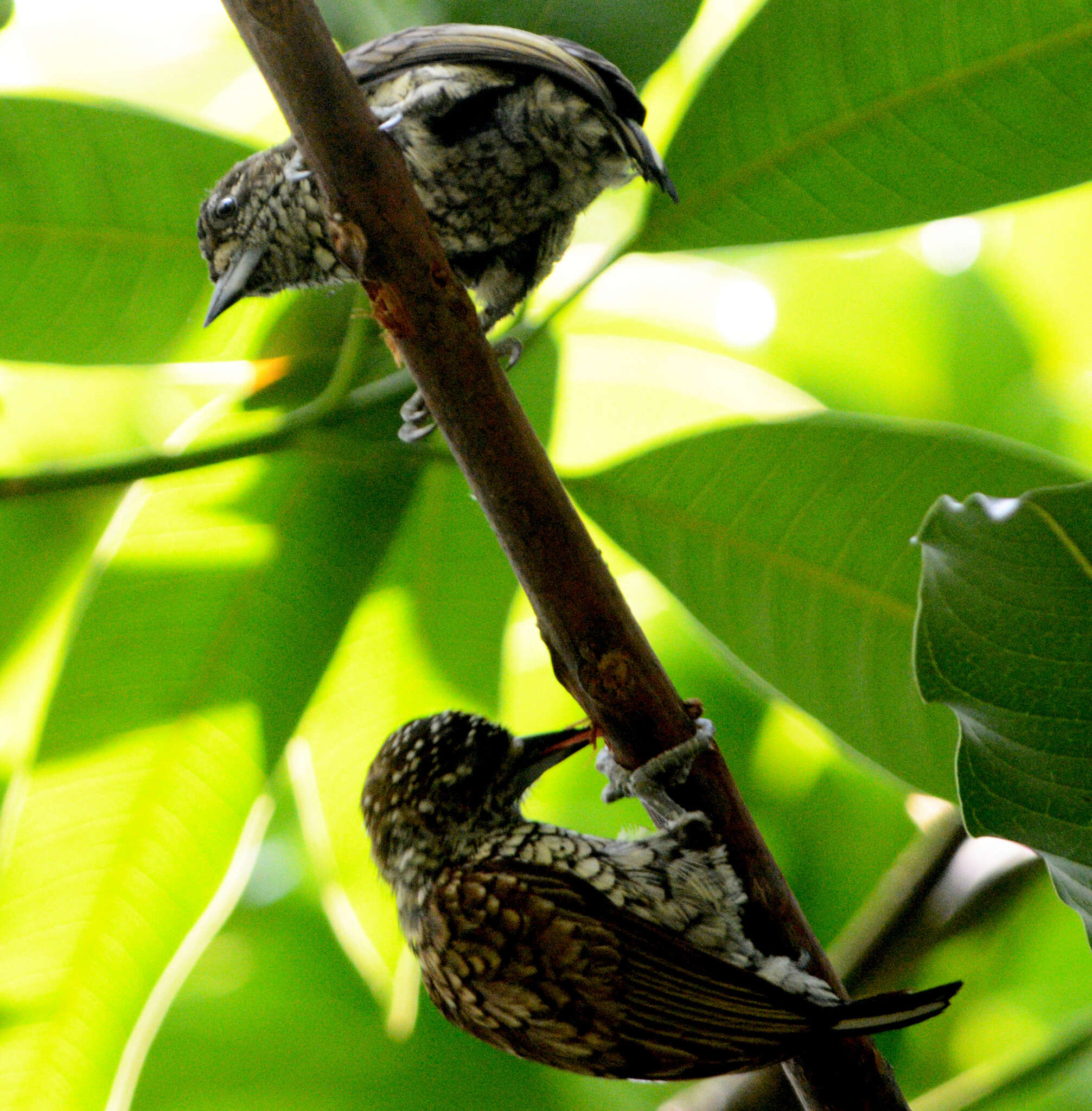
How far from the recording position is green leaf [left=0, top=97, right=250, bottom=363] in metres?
1.75

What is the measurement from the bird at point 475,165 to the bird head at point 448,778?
0.49 metres

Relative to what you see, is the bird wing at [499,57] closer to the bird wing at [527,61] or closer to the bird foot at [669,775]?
the bird wing at [527,61]

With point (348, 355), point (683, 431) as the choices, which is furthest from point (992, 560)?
point (348, 355)

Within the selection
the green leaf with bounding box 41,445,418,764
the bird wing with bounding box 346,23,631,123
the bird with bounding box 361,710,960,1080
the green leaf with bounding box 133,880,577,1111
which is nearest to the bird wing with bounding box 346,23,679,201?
the bird wing with bounding box 346,23,631,123

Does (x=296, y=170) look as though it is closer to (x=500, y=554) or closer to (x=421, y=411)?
(x=421, y=411)

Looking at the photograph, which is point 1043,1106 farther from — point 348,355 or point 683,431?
point 348,355

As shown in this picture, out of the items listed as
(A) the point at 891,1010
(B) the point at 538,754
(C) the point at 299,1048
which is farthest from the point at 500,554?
(C) the point at 299,1048

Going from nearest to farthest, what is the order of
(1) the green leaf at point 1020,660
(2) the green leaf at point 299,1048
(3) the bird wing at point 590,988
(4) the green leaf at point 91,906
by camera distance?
(1) the green leaf at point 1020,660 < (3) the bird wing at point 590,988 < (4) the green leaf at point 91,906 < (2) the green leaf at point 299,1048

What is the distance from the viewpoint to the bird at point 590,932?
1.36m

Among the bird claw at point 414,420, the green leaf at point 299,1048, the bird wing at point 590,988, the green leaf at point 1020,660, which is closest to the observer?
the green leaf at point 1020,660

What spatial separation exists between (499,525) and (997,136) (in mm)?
887

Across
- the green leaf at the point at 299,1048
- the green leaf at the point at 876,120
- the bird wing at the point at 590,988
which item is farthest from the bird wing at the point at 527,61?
the green leaf at the point at 299,1048

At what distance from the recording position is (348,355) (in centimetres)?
171

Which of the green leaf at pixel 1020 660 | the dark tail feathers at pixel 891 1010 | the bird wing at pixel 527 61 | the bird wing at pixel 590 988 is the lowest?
the dark tail feathers at pixel 891 1010
